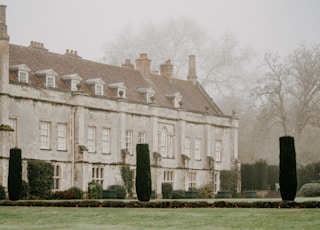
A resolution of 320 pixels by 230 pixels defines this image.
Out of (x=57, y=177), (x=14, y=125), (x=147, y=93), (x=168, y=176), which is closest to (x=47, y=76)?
(x=14, y=125)

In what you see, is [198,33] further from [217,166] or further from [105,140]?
[105,140]

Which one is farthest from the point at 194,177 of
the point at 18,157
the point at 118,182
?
the point at 18,157

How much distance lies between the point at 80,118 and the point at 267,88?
78.2 feet

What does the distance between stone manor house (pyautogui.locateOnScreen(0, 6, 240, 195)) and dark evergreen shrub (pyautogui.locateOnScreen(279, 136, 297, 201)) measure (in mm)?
17849

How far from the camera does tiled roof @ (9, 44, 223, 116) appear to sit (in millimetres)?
52812

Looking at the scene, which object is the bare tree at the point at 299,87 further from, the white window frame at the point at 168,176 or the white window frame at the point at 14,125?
the white window frame at the point at 14,125

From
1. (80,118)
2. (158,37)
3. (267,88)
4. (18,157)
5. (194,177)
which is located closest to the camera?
(18,157)

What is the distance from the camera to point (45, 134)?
168ft

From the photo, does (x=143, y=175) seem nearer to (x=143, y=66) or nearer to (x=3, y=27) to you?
(x=3, y=27)

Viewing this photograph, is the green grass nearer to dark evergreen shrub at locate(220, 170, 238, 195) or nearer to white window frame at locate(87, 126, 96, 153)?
white window frame at locate(87, 126, 96, 153)

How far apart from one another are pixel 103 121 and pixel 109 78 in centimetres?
506

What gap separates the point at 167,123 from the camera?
2399 inches

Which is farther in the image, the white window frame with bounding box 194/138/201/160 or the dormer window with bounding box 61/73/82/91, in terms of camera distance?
the white window frame with bounding box 194/138/201/160

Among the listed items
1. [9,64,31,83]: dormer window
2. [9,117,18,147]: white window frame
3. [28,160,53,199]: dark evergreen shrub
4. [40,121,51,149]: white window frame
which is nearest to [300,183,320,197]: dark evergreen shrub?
[28,160,53,199]: dark evergreen shrub
